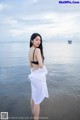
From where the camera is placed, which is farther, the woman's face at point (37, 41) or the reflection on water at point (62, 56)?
the reflection on water at point (62, 56)

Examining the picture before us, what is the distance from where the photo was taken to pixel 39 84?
3936 millimetres

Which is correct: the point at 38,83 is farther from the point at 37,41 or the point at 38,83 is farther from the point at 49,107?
the point at 49,107

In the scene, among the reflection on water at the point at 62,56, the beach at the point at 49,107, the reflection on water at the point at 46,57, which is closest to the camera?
the beach at the point at 49,107

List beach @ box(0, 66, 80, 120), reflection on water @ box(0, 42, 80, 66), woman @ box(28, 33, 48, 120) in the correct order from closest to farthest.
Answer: woman @ box(28, 33, 48, 120) < beach @ box(0, 66, 80, 120) < reflection on water @ box(0, 42, 80, 66)

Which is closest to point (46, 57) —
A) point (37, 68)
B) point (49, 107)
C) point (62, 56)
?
point (62, 56)

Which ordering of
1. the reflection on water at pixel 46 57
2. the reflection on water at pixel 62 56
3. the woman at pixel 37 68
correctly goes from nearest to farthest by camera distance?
the woman at pixel 37 68, the reflection on water at pixel 46 57, the reflection on water at pixel 62 56

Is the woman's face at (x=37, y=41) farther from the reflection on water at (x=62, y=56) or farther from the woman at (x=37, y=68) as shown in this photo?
the reflection on water at (x=62, y=56)

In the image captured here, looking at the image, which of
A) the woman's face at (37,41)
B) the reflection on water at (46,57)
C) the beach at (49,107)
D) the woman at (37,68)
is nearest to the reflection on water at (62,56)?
the reflection on water at (46,57)

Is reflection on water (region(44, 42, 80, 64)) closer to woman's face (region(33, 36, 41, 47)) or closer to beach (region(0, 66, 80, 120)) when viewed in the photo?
beach (region(0, 66, 80, 120))

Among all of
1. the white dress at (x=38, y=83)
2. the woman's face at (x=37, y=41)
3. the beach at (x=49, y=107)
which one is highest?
the woman's face at (x=37, y=41)

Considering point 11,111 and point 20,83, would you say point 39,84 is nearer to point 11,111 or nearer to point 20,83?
point 11,111

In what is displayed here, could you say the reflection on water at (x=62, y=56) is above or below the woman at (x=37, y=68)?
below

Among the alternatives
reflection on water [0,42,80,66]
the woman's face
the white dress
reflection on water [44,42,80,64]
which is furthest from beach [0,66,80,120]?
reflection on water [44,42,80,64]

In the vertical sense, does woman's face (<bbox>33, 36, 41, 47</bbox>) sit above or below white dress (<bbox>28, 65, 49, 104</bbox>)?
above
